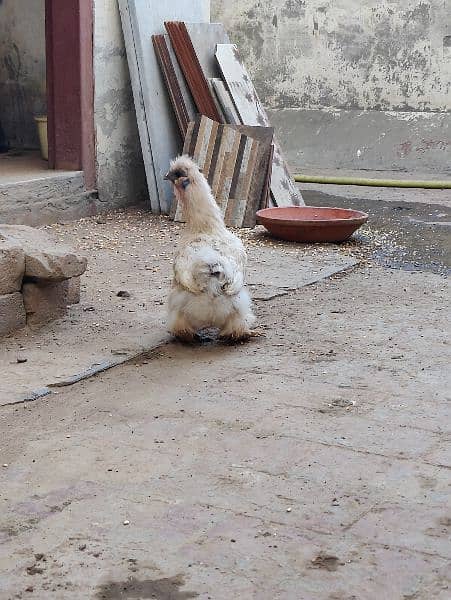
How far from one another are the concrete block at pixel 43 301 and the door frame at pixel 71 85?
3.42 metres

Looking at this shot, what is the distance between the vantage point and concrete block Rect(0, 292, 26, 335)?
19.1 feet

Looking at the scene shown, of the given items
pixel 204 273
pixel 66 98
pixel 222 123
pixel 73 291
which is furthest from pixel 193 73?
pixel 204 273

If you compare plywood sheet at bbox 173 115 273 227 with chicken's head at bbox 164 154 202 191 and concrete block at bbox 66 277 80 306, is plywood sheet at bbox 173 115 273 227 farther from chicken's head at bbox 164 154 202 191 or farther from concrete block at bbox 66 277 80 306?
chicken's head at bbox 164 154 202 191

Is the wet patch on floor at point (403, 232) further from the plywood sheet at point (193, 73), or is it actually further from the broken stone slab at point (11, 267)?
the broken stone slab at point (11, 267)

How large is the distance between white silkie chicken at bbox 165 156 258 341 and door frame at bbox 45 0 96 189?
3.78m

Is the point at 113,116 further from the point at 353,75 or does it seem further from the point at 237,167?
the point at 353,75

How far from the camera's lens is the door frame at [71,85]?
9.20 meters

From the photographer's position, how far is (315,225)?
8.41 meters

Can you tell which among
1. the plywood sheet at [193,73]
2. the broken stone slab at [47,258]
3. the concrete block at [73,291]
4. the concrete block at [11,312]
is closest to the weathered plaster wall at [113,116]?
the plywood sheet at [193,73]

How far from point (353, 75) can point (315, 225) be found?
224 inches

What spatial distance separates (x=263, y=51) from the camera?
554 inches

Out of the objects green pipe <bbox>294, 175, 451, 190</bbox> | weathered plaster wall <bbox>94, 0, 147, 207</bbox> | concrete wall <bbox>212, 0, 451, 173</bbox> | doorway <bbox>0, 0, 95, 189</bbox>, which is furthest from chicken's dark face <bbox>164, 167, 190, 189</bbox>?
concrete wall <bbox>212, 0, 451, 173</bbox>

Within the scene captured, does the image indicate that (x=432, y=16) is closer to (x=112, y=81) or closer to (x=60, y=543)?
(x=112, y=81)

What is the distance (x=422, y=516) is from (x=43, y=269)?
2.99 meters
